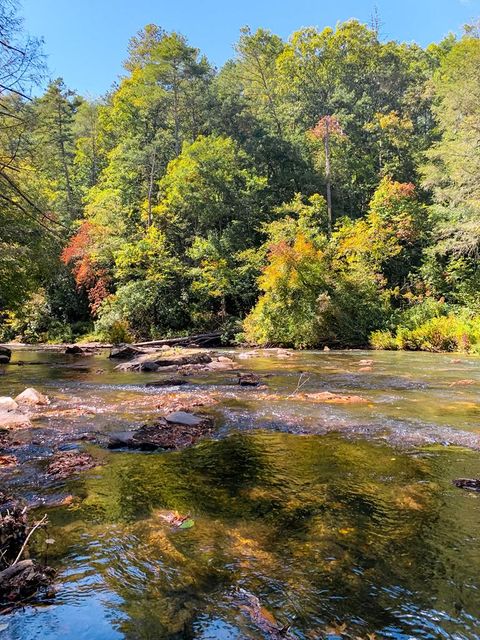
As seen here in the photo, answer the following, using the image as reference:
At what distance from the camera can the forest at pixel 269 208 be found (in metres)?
21.7

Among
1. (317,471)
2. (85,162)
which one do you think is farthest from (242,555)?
(85,162)

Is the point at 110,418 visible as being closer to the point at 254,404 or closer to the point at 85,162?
the point at 254,404

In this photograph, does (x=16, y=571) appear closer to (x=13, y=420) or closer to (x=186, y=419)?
(x=186, y=419)

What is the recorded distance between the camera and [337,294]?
73.1ft

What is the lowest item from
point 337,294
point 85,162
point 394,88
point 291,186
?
point 337,294

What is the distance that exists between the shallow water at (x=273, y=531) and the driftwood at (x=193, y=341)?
13635 millimetres

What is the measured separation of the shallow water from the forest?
12.7m

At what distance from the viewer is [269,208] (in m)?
29.8

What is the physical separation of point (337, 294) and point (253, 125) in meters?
16.8

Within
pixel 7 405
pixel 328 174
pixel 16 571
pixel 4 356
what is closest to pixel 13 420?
pixel 7 405

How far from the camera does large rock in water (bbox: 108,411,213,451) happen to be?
584 centimetres

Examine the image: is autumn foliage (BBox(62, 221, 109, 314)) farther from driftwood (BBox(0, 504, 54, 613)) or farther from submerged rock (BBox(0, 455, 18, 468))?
driftwood (BBox(0, 504, 54, 613))

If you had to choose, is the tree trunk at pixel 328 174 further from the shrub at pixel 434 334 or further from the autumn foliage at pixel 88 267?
the autumn foliage at pixel 88 267

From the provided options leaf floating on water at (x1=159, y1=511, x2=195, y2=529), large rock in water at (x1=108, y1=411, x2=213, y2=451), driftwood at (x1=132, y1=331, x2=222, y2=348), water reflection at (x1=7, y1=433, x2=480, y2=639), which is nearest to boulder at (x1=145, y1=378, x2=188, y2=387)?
large rock in water at (x1=108, y1=411, x2=213, y2=451)
